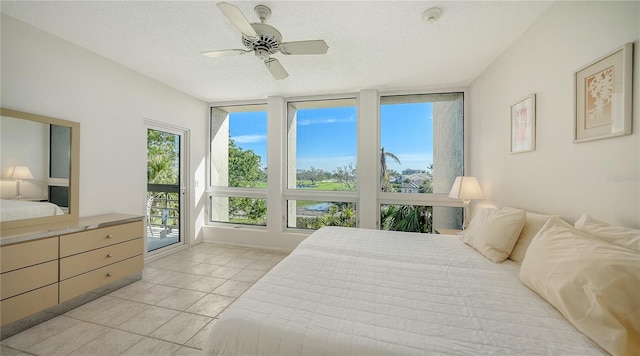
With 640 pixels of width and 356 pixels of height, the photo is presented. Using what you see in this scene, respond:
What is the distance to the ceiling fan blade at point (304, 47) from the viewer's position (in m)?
1.83

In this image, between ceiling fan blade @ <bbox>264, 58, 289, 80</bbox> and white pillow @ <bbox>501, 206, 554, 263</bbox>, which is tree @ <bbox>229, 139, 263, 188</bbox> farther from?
white pillow @ <bbox>501, 206, 554, 263</bbox>

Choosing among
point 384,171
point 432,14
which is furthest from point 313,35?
point 384,171

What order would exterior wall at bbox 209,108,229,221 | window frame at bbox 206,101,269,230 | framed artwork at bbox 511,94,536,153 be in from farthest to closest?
1. exterior wall at bbox 209,108,229,221
2. window frame at bbox 206,101,269,230
3. framed artwork at bbox 511,94,536,153

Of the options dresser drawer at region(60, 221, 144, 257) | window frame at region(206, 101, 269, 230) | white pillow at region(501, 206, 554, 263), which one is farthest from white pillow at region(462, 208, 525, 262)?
dresser drawer at region(60, 221, 144, 257)

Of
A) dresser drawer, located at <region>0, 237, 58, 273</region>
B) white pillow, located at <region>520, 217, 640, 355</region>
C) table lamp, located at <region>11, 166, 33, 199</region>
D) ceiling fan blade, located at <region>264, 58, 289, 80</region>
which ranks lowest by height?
dresser drawer, located at <region>0, 237, 58, 273</region>

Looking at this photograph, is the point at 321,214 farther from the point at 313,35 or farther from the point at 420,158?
the point at 313,35

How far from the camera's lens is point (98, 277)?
2330 millimetres

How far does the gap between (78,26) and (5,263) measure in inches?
81.2

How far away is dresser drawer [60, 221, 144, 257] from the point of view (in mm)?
2107

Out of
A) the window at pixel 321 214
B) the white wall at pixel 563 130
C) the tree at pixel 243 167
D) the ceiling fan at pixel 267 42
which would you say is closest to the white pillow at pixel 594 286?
the white wall at pixel 563 130

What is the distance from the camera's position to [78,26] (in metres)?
2.15

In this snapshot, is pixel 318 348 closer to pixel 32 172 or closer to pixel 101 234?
pixel 101 234

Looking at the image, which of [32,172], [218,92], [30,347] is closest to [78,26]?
[32,172]

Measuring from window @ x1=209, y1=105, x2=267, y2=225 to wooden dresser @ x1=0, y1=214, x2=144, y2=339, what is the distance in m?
1.73
